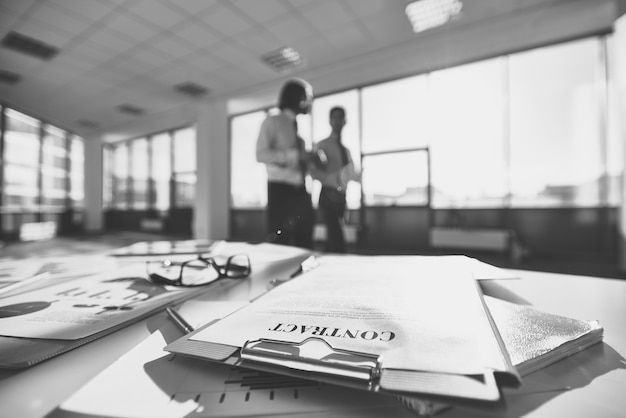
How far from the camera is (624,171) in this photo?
10.8 feet

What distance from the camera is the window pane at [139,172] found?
9.47 m

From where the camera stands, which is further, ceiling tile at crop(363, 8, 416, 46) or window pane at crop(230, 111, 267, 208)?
window pane at crop(230, 111, 267, 208)

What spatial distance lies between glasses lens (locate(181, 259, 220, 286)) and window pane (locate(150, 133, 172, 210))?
30.2 feet

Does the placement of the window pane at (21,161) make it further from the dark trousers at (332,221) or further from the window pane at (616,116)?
the window pane at (616,116)

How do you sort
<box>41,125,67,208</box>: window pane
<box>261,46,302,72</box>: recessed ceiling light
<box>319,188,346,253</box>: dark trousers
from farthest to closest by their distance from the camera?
<box>41,125,67,208</box>: window pane → <box>261,46,302,72</box>: recessed ceiling light → <box>319,188,346,253</box>: dark trousers

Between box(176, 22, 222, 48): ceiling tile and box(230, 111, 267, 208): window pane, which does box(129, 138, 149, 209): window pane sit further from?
box(176, 22, 222, 48): ceiling tile


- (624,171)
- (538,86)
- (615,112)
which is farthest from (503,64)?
(624,171)

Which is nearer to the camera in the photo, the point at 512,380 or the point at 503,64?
the point at 512,380

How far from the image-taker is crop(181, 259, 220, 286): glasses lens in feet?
1.64

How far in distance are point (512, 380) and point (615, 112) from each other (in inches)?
200

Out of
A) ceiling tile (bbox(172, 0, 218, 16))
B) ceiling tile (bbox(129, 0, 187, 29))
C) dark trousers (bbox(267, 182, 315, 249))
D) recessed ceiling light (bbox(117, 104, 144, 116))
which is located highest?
recessed ceiling light (bbox(117, 104, 144, 116))

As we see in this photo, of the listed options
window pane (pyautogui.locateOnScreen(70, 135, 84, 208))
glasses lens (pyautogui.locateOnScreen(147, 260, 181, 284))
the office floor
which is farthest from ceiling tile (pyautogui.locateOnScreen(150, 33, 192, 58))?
window pane (pyautogui.locateOnScreen(70, 135, 84, 208))

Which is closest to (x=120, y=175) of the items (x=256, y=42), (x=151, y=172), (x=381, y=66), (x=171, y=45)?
(x=151, y=172)

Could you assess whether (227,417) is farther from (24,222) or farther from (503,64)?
(24,222)
